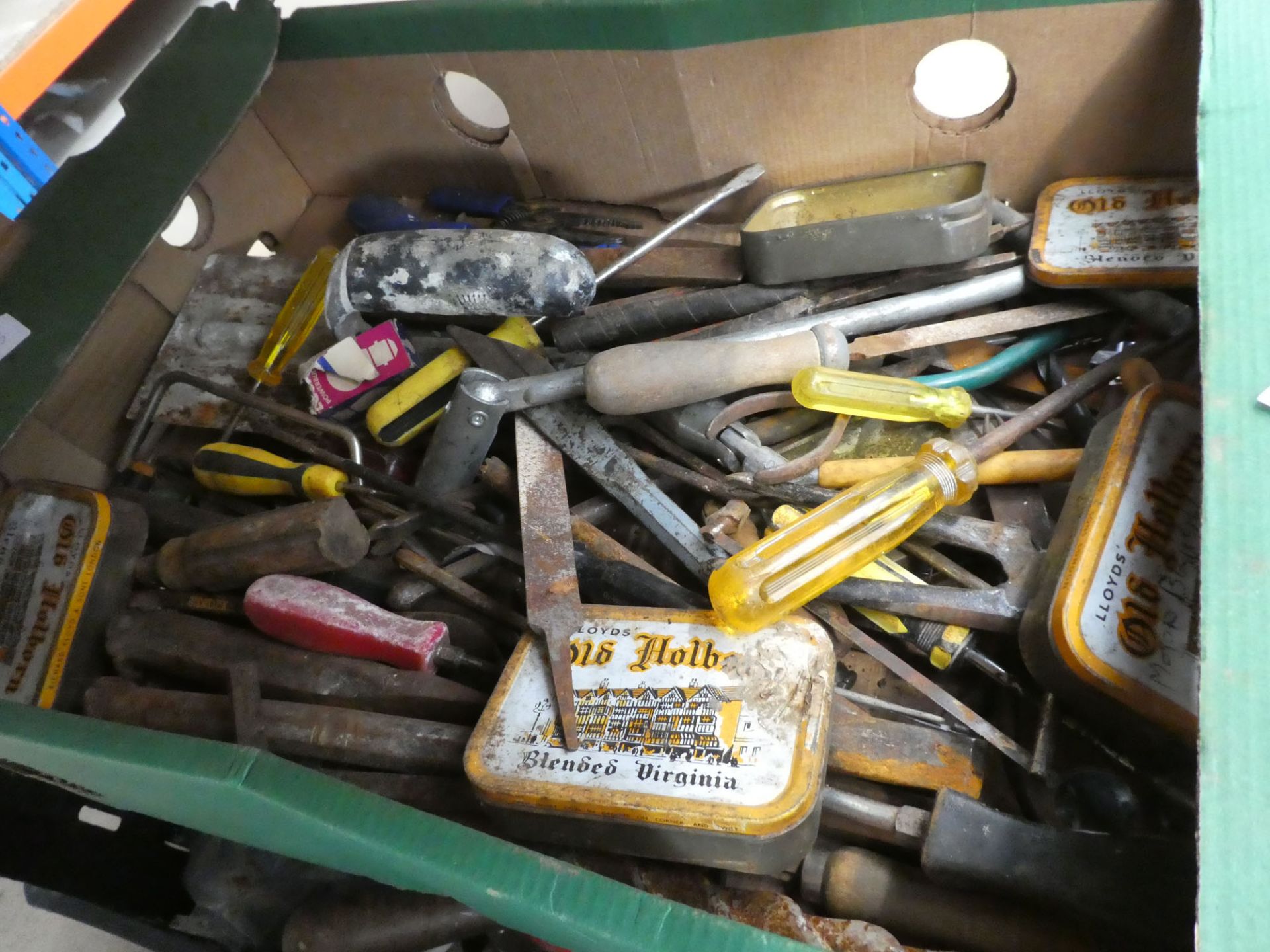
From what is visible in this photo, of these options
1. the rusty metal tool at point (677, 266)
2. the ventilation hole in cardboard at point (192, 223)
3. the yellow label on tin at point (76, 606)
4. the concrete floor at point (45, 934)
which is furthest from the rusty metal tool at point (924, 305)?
the concrete floor at point (45, 934)

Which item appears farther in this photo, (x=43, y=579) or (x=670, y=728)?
(x=43, y=579)

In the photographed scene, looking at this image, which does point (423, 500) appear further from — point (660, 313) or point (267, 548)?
point (660, 313)

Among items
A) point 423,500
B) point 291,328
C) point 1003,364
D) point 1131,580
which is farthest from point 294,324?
point 1131,580

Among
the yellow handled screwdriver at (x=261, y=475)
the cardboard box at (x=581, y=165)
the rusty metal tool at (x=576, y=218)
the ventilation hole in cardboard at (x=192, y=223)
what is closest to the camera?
the cardboard box at (x=581, y=165)

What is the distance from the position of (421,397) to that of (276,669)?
11.7 inches

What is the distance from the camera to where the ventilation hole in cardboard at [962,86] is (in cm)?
83

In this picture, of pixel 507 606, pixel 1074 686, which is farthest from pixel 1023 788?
pixel 507 606

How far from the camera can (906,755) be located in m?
0.66

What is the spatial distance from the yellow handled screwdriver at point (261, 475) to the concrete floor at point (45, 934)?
2.27 feet

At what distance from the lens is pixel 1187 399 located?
68cm

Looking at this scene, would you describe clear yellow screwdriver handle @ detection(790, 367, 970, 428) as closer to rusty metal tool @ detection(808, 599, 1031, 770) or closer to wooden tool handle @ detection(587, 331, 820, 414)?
wooden tool handle @ detection(587, 331, 820, 414)

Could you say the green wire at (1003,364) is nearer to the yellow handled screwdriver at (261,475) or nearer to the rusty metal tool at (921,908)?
the rusty metal tool at (921,908)

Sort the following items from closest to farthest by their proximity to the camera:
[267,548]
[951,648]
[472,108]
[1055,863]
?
[1055,863]
[951,648]
[267,548]
[472,108]

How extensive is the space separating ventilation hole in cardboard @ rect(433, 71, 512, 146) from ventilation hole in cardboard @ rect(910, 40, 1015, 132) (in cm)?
45
